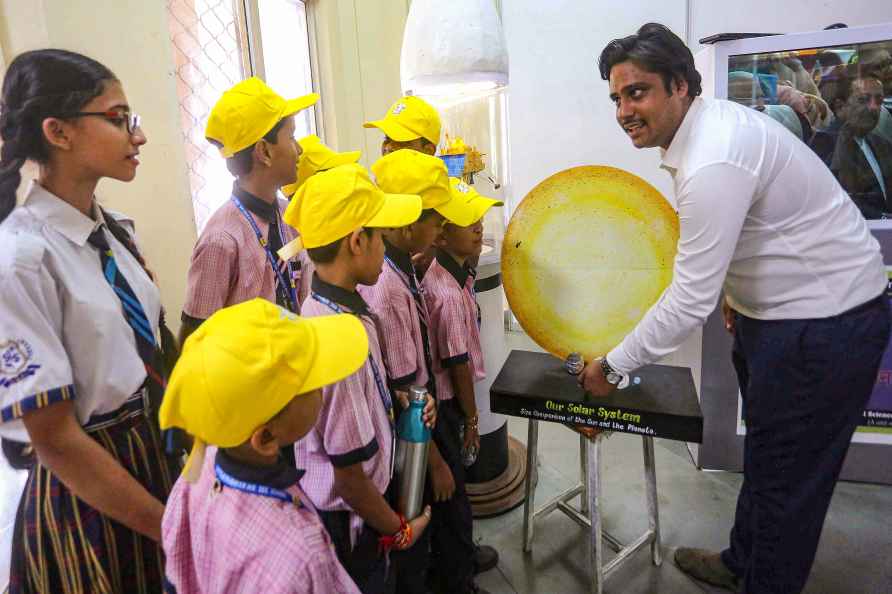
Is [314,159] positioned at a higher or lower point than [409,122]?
lower

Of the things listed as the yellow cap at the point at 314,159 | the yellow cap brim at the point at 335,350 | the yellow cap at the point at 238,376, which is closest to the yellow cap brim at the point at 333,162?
the yellow cap at the point at 314,159

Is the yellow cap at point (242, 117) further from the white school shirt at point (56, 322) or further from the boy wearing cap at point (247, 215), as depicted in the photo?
the white school shirt at point (56, 322)

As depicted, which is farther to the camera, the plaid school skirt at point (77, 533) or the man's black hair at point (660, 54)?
the man's black hair at point (660, 54)

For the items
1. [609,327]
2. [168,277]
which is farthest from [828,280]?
[168,277]

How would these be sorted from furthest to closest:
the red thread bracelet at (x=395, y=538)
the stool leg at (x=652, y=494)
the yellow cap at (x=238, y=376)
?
the stool leg at (x=652, y=494), the red thread bracelet at (x=395, y=538), the yellow cap at (x=238, y=376)

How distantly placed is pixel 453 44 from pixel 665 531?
7.27 ft

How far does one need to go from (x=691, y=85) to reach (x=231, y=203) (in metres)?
1.33

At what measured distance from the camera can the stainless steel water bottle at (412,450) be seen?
1313 mm

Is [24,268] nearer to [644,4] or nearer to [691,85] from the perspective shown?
[691,85]

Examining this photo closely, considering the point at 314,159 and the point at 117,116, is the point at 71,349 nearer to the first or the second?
the point at 117,116

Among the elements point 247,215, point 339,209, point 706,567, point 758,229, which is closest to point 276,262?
point 247,215

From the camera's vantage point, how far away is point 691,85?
1.54 meters

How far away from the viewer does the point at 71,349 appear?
39.6 inches

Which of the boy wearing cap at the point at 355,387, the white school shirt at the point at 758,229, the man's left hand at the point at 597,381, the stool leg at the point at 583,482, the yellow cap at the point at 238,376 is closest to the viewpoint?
the yellow cap at the point at 238,376
